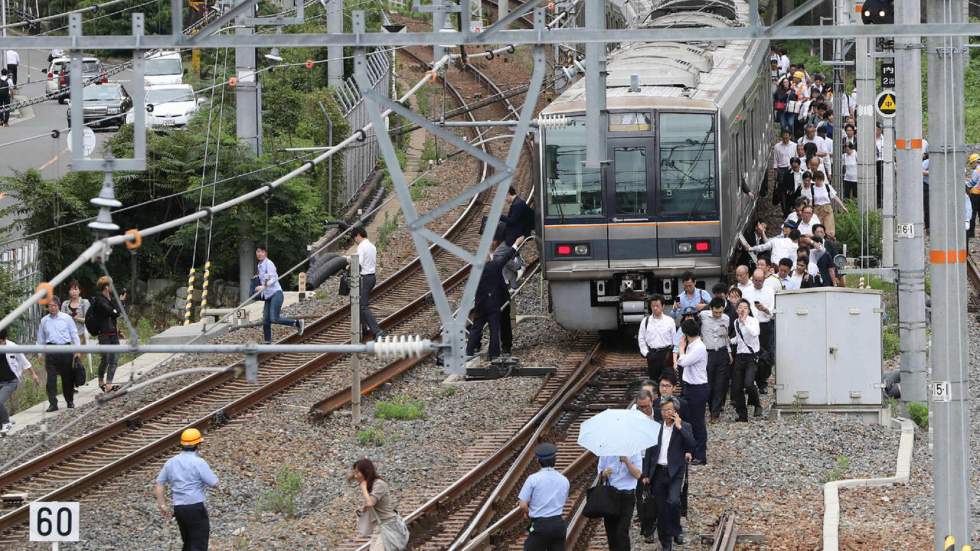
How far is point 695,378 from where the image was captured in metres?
15.3

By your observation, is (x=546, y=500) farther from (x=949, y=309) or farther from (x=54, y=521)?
(x=54, y=521)

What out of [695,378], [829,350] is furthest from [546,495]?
[829,350]

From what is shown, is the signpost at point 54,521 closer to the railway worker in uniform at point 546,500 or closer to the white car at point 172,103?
the railway worker in uniform at point 546,500

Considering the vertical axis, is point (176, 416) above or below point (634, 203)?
below

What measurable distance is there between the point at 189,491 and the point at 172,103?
80.2 feet

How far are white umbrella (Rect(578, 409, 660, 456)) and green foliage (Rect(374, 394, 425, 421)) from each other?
611 cm

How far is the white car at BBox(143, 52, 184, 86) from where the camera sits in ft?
130

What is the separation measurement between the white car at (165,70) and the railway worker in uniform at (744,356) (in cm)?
2499

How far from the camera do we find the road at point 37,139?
3416 centimetres

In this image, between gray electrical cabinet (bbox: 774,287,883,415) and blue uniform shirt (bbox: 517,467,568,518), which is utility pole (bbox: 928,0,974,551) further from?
gray electrical cabinet (bbox: 774,287,883,415)

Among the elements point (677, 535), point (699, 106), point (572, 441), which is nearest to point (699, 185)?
point (699, 106)

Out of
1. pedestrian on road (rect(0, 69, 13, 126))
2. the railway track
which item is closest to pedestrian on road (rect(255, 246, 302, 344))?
the railway track

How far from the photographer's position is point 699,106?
19984mm

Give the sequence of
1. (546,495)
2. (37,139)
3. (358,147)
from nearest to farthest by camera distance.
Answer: (546,495) < (358,147) < (37,139)
